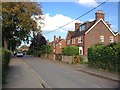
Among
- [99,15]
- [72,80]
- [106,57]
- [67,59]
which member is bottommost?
[72,80]

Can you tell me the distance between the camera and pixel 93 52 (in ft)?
98.4

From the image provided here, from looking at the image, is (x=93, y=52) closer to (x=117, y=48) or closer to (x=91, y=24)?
(x=117, y=48)

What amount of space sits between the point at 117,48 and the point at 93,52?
6463 mm

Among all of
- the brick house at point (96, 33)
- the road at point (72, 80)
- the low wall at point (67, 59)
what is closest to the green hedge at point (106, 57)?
the road at point (72, 80)

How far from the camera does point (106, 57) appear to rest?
26.1 meters

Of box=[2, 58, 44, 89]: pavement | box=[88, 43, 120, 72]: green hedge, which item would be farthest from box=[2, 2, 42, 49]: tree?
box=[2, 58, 44, 89]: pavement

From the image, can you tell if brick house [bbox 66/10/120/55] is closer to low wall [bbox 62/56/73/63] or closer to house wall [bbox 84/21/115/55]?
house wall [bbox 84/21/115/55]

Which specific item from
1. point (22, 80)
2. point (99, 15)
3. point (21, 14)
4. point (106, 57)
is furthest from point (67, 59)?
point (22, 80)

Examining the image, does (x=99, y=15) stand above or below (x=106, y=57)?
above

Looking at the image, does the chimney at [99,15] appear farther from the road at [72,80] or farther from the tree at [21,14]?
the road at [72,80]

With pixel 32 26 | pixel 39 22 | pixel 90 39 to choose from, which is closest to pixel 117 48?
pixel 32 26

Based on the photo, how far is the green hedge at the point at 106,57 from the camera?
23.7m

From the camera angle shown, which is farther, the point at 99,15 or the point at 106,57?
the point at 99,15

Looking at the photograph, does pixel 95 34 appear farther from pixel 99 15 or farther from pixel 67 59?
pixel 67 59
